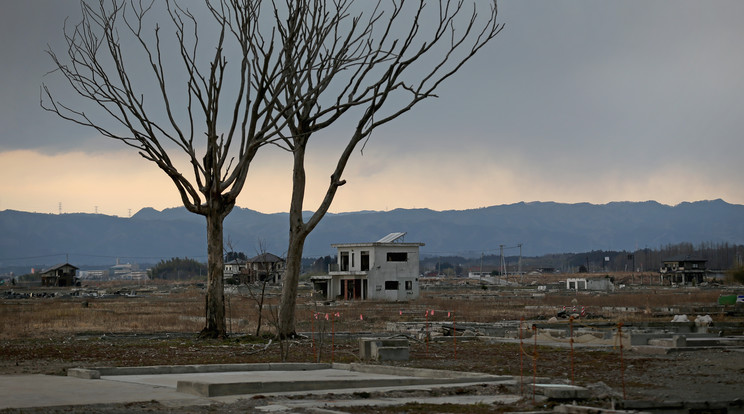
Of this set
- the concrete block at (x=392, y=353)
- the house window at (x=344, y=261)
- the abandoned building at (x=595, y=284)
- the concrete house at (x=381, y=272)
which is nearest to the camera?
the concrete block at (x=392, y=353)

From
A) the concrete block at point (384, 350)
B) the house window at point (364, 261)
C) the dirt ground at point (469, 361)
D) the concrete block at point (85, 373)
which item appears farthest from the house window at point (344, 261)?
the concrete block at point (85, 373)

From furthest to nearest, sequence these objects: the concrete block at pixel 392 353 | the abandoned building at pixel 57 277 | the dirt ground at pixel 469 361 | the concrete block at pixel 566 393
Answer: the abandoned building at pixel 57 277 < the concrete block at pixel 392 353 < the dirt ground at pixel 469 361 < the concrete block at pixel 566 393

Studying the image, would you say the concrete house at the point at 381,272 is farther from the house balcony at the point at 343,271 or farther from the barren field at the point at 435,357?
the barren field at the point at 435,357

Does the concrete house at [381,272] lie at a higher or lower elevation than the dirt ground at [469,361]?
higher

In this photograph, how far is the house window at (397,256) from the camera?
81.7 meters

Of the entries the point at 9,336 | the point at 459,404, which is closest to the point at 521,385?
the point at 459,404

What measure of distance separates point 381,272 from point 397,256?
87.3 inches

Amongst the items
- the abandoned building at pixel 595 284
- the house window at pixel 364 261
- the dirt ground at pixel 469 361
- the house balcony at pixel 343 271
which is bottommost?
the dirt ground at pixel 469 361

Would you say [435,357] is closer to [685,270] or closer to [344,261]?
[344,261]

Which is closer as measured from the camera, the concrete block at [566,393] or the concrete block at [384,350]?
the concrete block at [566,393]

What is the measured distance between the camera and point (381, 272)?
266 ft

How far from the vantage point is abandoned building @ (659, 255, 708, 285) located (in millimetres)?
133625

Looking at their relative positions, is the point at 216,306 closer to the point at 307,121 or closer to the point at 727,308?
the point at 307,121

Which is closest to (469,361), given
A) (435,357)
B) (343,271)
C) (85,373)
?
(435,357)
